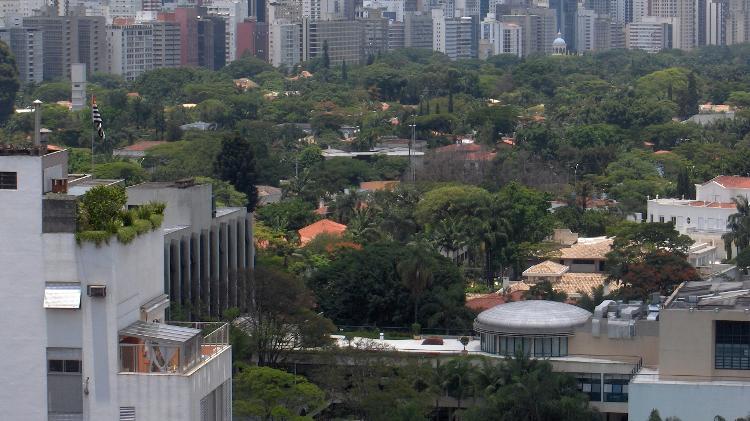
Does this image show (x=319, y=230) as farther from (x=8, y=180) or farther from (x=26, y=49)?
(x=26, y=49)

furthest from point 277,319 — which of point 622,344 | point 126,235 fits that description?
point 126,235

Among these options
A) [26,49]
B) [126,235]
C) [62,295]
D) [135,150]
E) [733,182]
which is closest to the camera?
[62,295]

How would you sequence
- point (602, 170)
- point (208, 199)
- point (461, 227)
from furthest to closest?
1. point (602, 170)
2. point (461, 227)
3. point (208, 199)

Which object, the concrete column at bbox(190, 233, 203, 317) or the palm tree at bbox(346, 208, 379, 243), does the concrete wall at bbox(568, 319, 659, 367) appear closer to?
the concrete column at bbox(190, 233, 203, 317)

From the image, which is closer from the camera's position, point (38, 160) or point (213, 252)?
point (38, 160)

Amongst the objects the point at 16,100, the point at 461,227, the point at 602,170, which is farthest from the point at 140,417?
the point at 16,100

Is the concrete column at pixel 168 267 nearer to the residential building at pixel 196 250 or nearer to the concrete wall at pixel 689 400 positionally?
the residential building at pixel 196 250

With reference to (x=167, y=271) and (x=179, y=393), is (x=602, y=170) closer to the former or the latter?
(x=167, y=271)

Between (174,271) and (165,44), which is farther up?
(165,44)
